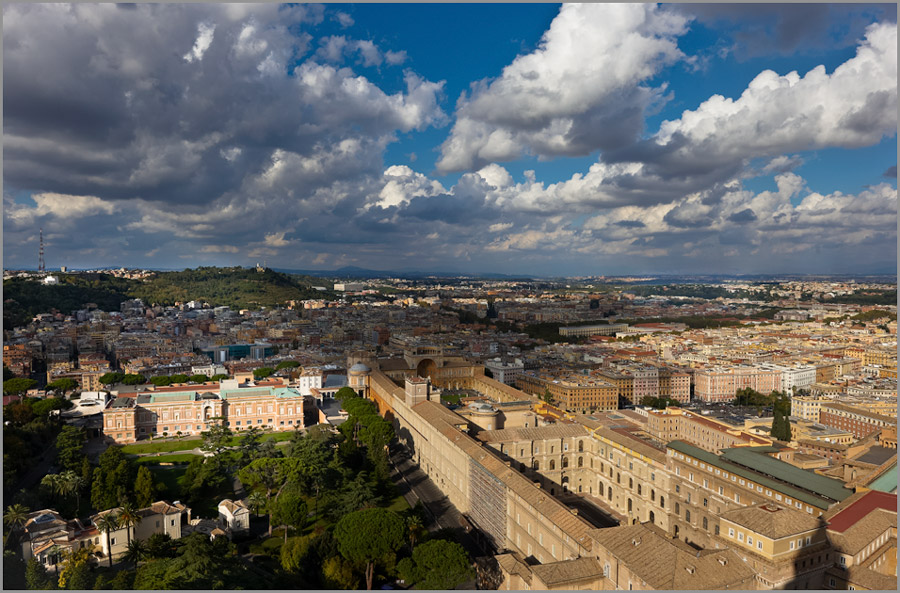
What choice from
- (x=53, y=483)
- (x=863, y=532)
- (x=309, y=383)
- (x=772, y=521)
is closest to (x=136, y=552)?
(x=53, y=483)

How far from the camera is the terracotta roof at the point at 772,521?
12.2 meters

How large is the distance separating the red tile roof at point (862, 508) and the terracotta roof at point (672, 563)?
3.76 m

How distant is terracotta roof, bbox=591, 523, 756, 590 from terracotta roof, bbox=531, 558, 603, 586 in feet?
1.73

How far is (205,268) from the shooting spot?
319ft

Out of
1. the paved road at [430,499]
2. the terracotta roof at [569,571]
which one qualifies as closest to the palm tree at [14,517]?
the paved road at [430,499]

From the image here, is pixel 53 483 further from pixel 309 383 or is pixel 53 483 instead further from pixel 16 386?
pixel 16 386

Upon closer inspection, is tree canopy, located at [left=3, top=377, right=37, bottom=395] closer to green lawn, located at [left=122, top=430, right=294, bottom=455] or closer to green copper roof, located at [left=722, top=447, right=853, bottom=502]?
green lawn, located at [left=122, top=430, right=294, bottom=455]

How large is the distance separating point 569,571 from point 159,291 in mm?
87346

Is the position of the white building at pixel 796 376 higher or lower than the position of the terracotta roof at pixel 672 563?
lower

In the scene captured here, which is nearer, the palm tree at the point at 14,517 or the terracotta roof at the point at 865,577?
the terracotta roof at the point at 865,577

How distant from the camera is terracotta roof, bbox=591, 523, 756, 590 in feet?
35.5

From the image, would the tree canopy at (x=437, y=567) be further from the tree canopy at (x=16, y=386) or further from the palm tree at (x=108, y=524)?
the tree canopy at (x=16, y=386)

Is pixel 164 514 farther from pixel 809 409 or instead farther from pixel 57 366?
pixel 809 409

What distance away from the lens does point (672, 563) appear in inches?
442
